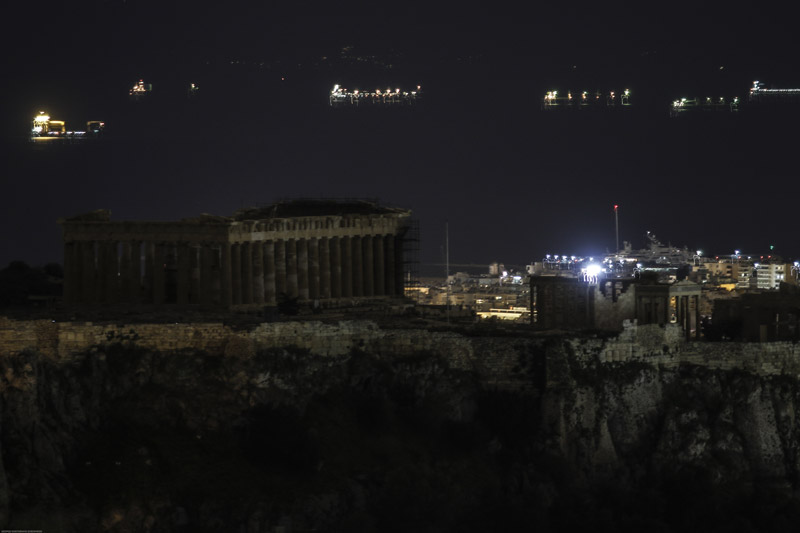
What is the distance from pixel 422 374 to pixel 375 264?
74.1 feet

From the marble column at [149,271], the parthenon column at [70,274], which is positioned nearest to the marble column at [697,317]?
the marble column at [149,271]

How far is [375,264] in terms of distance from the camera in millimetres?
107250

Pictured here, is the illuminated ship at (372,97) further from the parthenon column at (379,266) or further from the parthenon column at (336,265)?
the parthenon column at (336,265)

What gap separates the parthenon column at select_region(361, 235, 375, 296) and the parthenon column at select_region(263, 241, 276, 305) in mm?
6080

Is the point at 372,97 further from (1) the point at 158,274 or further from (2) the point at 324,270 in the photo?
(1) the point at 158,274

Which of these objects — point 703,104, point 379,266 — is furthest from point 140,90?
point 703,104

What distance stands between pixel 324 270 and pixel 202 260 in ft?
21.9

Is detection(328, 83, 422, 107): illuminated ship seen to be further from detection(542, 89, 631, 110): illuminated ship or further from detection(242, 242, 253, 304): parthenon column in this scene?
detection(242, 242, 253, 304): parthenon column

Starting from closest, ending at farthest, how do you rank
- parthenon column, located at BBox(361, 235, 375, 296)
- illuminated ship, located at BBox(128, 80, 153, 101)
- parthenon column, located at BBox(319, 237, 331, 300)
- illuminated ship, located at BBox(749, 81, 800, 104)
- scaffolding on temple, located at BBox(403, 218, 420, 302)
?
parthenon column, located at BBox(319, 237, 331, 300), parthenon column, located at BBox(361, 235, 375, 296), scaffolding on temple, located at BBox(403, 218, 420, 302), illuminated ship, located at BBox(128, 80, 153, 101), illuminated ship, located at BBox(749, 81, 800, 104)

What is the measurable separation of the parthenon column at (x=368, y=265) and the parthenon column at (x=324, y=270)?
2.42m

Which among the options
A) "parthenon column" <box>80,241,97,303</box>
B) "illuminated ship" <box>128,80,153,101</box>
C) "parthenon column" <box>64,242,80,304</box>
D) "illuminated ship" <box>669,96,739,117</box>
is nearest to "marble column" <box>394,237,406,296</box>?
"parthenon column" <box>80,241,97,303</box>

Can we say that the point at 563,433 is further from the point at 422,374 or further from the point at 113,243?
the point at 113,243

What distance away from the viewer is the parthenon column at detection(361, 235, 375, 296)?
348 ft

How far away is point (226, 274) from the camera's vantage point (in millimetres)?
98312
